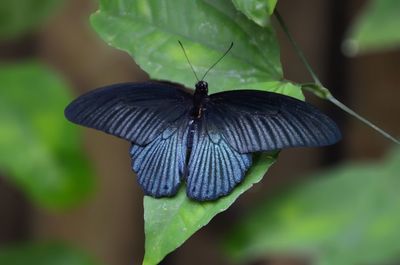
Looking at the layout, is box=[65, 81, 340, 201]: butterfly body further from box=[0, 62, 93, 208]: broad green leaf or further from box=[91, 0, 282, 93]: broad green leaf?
box=[0, 62, 93, 208]: broad green leaf

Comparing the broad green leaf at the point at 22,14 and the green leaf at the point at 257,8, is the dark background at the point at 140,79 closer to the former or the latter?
the broad green leaf at the point at 22,14

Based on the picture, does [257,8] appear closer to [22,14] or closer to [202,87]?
[202,87]

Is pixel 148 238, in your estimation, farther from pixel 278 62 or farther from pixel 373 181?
pixel 373 181

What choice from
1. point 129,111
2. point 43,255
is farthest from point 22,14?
point 129,111

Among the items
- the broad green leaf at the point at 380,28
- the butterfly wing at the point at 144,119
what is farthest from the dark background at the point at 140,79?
the butterfly wing at the point at 144,119

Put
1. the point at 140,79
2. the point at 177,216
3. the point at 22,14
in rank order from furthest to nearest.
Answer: the point at 140,79
the point at 22,14
the point at 177,216

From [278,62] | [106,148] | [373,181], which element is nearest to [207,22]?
[278,62]
